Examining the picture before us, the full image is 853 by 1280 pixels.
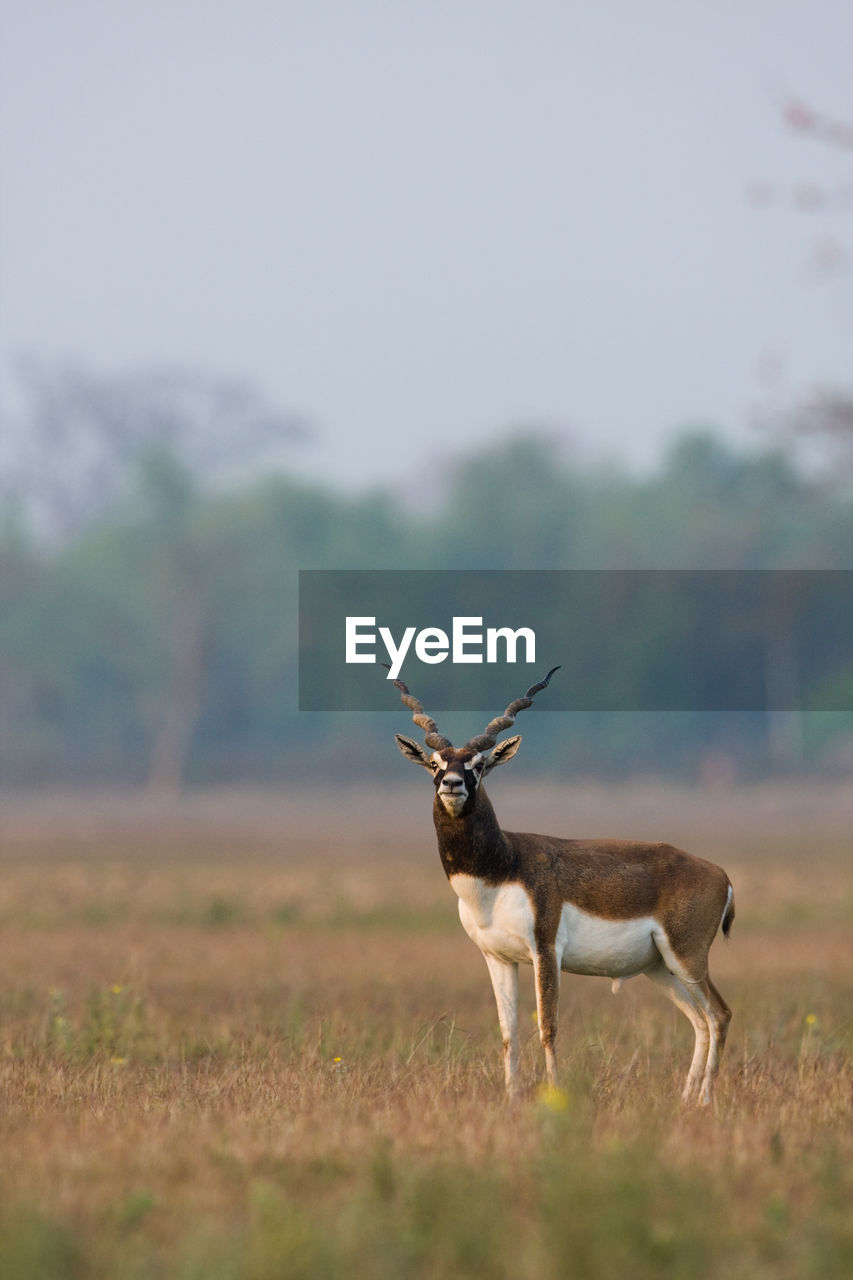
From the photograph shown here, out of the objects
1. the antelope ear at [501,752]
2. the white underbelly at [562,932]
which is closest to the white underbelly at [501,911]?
the white underbelly at [562,932]

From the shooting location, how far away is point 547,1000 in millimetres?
10180

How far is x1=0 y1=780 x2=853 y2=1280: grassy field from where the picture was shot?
20.4 feet

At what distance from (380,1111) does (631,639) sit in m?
63.4

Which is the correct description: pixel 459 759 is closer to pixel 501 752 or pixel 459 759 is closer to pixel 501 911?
pixel 501 752

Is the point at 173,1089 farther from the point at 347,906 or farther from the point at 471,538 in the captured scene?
the point at 471,538

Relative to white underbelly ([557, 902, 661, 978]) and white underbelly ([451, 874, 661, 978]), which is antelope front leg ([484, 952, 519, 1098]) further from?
white underbelly ([557, 902, 661, 978])

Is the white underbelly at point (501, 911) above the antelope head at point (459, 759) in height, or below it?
below

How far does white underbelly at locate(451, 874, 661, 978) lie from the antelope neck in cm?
6

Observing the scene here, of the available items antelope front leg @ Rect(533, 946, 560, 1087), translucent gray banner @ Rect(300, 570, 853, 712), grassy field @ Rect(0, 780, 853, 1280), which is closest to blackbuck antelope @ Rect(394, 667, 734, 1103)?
antelope front leg @ Rect(533, 946, 560, 1087)

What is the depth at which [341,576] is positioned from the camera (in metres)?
81.1

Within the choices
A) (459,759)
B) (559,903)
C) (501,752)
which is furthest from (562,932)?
(459,759)

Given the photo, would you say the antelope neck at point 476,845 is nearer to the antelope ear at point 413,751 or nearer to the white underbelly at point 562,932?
the white underbelly at point 562,932

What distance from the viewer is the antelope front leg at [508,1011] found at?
10094mm

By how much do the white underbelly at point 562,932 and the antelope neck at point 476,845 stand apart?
56mm
